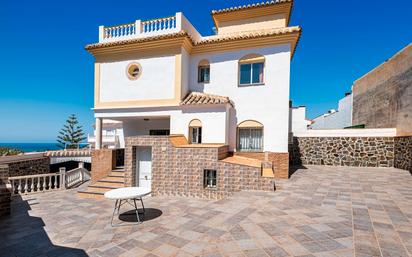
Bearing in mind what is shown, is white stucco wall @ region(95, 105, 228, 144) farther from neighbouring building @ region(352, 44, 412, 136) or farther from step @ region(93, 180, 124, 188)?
neighbouring building @ region(352, 44, 412, 136)

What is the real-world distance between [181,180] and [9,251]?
6325 mm

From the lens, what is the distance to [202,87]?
43.2ft

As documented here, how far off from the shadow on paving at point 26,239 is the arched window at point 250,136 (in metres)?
9.52

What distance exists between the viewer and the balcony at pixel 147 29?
1230 cm

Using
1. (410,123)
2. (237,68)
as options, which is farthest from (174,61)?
(410,123)

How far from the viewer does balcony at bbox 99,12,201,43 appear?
12.3m

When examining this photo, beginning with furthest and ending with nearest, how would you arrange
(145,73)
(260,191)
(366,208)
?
(145,73)
(260,191)
(366,208)

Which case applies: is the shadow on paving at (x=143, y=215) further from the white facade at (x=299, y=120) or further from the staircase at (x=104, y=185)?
the white facade at (x=299, y=120)

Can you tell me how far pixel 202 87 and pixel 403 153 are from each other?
1343 cm

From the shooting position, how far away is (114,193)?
6.27 m

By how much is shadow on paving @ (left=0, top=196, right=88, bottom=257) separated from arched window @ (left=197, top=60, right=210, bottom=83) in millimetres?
10849

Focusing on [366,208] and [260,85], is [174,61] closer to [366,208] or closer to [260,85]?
[260,85]

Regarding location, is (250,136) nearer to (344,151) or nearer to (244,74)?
(244,74)

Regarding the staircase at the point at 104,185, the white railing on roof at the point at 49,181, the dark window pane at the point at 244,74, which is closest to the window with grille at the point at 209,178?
the staircase at the point at 104,185
